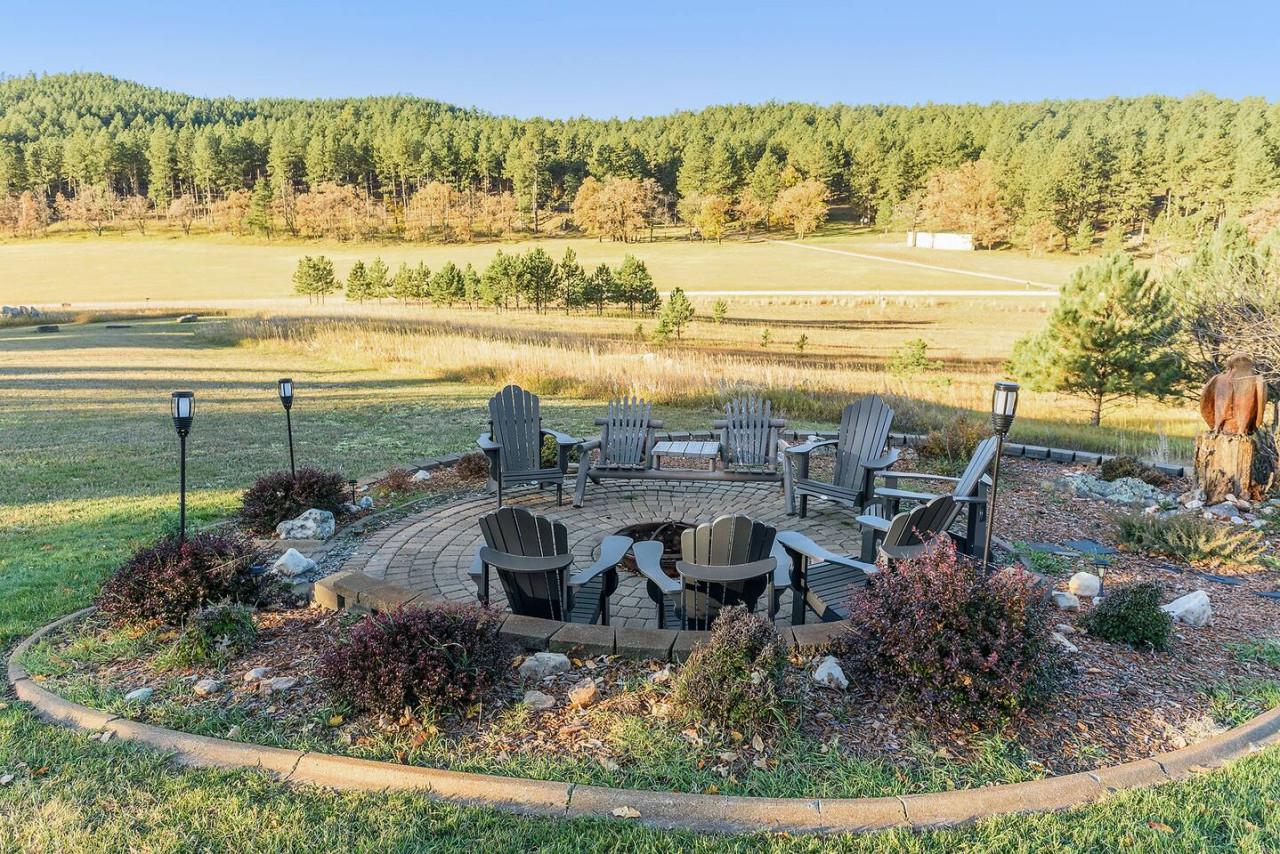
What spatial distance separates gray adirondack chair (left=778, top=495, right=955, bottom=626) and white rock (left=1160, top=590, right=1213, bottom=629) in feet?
4.19

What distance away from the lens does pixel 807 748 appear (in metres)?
2.67

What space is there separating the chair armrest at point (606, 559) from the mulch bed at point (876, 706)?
378mm

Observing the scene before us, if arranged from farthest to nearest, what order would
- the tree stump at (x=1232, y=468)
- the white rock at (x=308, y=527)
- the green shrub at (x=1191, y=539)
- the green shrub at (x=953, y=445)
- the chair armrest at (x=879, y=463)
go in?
Answer: the green shrub at (x=953, y=445)
the tree stump at (x=1232, y=468)
the chair armrest at (x=879, y=463)
the white rock at (x=308, y=527)
the green shrub at (x=1191, y=539)

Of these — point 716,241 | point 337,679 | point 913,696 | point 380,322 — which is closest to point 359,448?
point 337,679

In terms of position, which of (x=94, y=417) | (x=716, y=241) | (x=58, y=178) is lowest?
(x=94, y=417)

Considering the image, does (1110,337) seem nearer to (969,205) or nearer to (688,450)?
(688,450)

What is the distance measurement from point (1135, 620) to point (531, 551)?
9.59 ft

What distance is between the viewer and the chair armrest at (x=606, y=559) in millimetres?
3473

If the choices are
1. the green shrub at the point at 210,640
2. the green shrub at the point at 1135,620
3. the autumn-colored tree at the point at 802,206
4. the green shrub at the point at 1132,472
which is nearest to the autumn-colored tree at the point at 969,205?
the autumn-colored tree at the point at 802,206

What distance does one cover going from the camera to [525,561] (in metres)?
3.39

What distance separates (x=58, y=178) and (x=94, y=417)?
88943 millimetres

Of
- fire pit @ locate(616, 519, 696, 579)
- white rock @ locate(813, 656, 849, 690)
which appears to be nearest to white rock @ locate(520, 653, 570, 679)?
white rock @ locate(813, 656, 849, 690)

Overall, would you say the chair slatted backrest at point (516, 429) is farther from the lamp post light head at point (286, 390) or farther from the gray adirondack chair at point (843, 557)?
the gray adirondack chair at point (843, 557)

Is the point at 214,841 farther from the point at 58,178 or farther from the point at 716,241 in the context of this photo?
the point at 58,178
